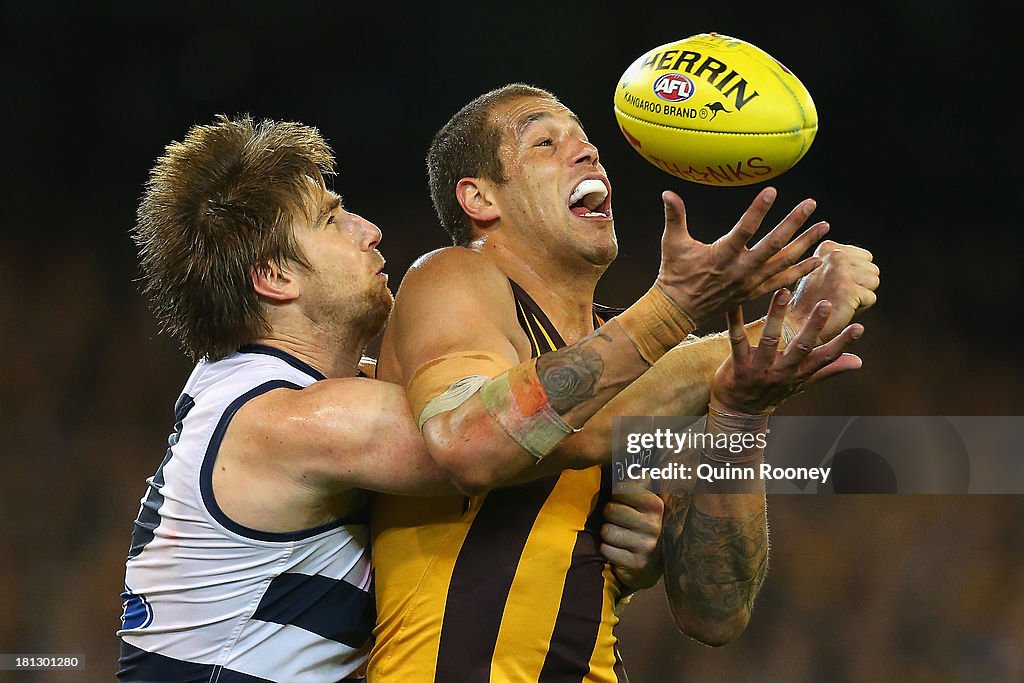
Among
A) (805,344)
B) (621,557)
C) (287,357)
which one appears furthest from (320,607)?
(805,344)

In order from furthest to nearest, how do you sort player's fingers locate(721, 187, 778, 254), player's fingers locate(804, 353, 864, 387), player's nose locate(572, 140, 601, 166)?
player's nose locate(572, 140, 601, 166), player's fingers locate(804, 353, 864, 387), player's fingers locate(721, 187, 778, 254)

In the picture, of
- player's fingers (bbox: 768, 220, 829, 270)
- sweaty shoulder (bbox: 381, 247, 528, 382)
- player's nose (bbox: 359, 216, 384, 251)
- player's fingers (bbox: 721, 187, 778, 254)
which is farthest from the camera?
player's nose (bbox: 359, 216, 384, 251)

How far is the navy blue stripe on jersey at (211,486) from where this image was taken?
2586 mm

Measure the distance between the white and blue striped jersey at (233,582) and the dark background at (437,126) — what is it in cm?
426

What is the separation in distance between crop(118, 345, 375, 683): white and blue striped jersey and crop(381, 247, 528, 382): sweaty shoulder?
270 mm

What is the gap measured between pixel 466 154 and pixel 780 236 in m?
1.19

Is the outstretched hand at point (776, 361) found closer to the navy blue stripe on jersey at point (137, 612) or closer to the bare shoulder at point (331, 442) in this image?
the bare shoulder at point (331, 442)

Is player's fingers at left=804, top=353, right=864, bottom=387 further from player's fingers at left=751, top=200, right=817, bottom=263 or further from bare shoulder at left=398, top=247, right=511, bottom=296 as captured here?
bare shoulder at left=398, top=247, right=511, bottom=296

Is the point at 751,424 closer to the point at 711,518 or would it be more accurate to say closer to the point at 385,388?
the point at 711,518

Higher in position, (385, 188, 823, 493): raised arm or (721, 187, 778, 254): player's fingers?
(721, 187, 778, 254): player's fingers

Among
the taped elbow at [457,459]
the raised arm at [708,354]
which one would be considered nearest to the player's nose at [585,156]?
the raised arm at [708,354]

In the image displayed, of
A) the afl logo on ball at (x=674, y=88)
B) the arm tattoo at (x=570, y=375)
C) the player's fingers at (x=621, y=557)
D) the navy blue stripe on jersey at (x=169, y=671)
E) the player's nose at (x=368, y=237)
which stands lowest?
the navy blue stripe on jersey at (x=169, y=671)

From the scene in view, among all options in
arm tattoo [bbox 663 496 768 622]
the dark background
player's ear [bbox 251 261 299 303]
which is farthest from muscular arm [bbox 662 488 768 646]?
the dark background

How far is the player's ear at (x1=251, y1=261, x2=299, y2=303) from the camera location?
2783mm
